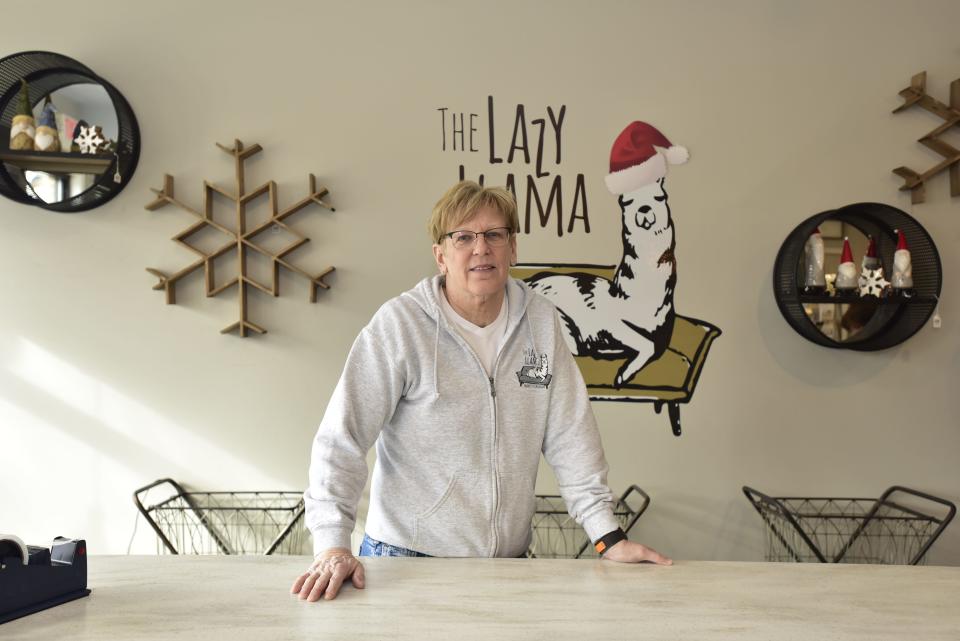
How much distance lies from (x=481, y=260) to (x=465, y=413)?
0.40 metres

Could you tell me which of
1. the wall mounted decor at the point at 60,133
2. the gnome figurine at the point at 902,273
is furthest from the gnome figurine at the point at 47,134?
the gnome figurine at the point at 902,273

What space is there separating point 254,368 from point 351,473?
5.46ft

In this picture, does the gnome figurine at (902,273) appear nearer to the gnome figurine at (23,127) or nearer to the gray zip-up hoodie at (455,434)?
the gray zip-up hoodie at (455,434)

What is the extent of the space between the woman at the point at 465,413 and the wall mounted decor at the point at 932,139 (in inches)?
89.0

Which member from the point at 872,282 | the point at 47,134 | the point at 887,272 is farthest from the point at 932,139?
the point at 47,134

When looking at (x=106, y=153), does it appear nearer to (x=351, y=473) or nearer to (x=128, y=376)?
(x=128, y=376)

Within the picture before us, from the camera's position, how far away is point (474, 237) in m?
1.88

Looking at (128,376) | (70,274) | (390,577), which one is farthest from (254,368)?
(390,577)

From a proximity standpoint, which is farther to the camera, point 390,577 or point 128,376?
point 128,376

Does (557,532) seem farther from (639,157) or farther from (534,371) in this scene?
(639,157)

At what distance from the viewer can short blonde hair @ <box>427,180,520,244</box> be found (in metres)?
1.88

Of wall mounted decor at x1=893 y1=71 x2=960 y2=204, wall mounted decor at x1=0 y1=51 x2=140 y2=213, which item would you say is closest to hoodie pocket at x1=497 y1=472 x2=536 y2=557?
wall mounted decor at x1=0 y1=51 x2=140 y2=213

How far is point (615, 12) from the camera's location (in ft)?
10.7

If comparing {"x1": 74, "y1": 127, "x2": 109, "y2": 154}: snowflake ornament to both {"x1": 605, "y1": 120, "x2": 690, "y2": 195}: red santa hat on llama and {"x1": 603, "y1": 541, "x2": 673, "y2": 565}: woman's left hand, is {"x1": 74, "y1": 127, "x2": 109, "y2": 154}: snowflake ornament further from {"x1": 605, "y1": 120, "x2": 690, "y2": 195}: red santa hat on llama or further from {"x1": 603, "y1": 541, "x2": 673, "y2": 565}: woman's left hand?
{"x1": 603, "y1": 541, "x2": 673, "y2": 565}: woman's left hand
